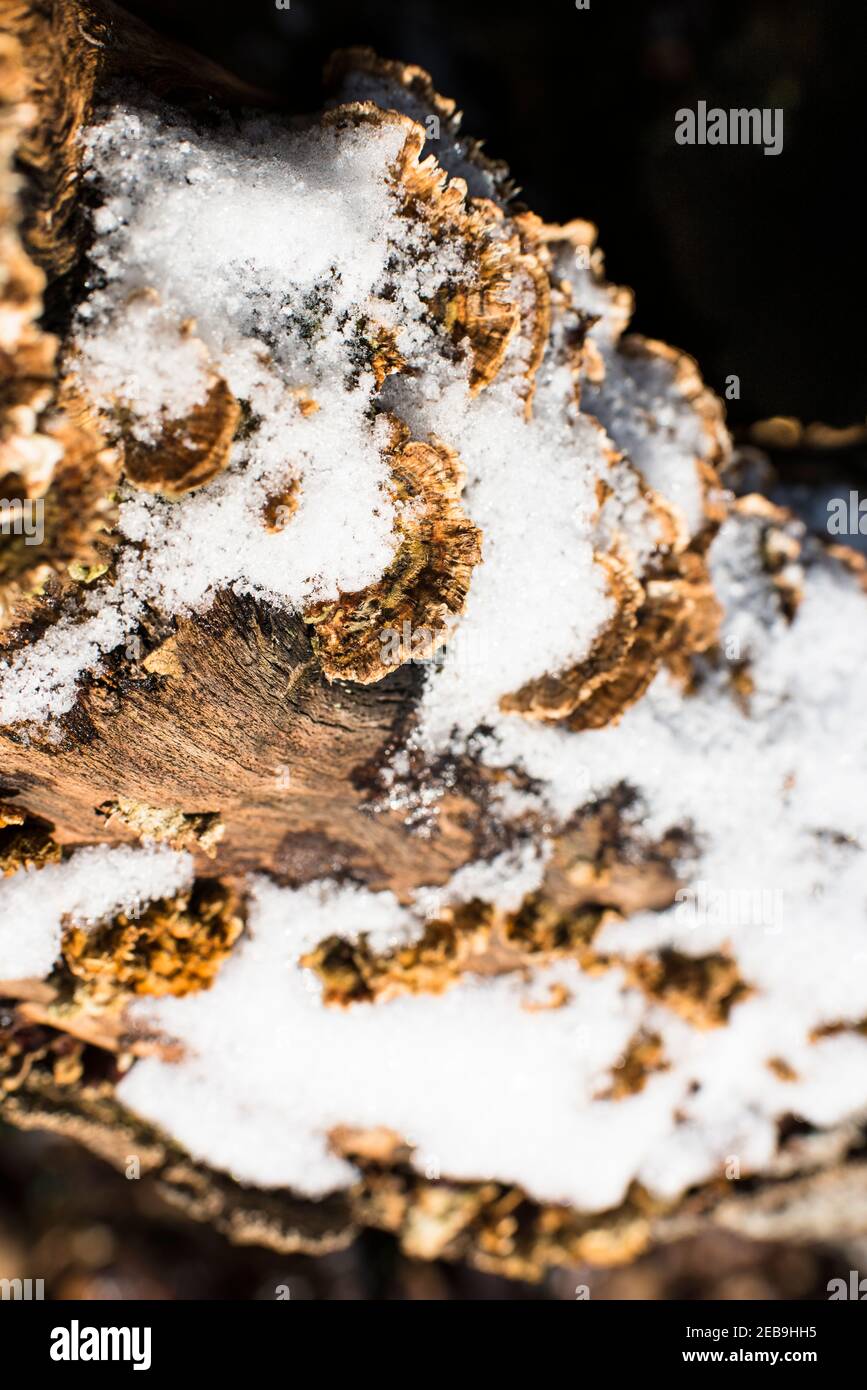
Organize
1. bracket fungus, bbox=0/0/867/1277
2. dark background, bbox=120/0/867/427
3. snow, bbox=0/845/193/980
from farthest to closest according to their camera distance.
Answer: dark background, bbox=120/0/867/427 < snow, bbox=0/845/193/980 < bracket fungus, bbox=0/0/867/1277

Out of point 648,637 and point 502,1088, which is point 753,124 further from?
point 502,1088

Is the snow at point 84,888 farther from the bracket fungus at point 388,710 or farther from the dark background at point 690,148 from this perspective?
the dark background at point 690,148

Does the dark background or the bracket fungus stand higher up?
the dark background

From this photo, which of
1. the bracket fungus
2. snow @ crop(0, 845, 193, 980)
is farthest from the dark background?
snow @ crop(0, 845, 193, 980)

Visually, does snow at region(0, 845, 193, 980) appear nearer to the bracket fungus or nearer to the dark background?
the bracket fungus

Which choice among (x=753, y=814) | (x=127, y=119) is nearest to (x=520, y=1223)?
(x=753, y=814)

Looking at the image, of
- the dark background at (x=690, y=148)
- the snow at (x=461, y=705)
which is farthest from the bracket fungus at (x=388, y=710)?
the dark background at (x=690, y=148)

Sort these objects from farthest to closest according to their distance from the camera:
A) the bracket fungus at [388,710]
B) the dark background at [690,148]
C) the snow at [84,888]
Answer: the dark background at [690,148]
the snow at [84,888]
the bracket fungus at [388,710]

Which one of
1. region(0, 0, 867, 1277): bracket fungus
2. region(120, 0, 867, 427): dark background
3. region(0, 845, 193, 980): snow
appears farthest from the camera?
region(120, 0, 867, 427): dark background
